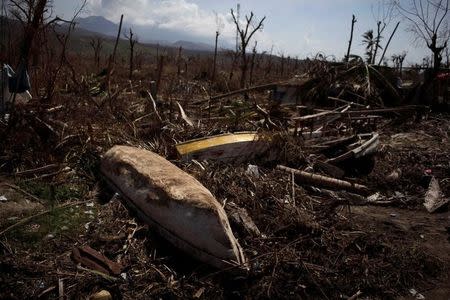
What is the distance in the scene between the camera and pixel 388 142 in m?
7.86

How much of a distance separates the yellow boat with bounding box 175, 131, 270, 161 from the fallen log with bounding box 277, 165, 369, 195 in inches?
25.6

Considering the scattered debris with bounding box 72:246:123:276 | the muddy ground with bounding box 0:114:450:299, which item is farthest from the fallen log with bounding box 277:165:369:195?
the scattered debris with bounding box 72:246:123:276

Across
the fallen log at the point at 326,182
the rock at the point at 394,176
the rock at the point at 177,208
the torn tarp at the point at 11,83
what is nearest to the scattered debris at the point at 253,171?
the fallen log at the point at 326,182

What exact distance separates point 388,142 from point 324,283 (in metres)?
5.62

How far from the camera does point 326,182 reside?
16.8ft

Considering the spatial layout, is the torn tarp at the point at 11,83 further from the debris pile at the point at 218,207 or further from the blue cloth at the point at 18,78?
the debris pile at the point at 218,207

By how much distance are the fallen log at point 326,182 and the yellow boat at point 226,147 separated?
65 cm

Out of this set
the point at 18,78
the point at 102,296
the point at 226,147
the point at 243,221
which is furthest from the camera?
the point at 18,78

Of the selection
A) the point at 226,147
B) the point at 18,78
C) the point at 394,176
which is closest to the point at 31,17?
the point at 18,78

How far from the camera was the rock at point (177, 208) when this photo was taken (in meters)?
3.10

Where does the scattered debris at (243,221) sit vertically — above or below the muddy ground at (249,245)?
above

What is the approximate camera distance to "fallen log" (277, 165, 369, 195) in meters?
5.11

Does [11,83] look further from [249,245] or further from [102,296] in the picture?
[249,245]

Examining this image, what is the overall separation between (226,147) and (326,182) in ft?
4.94
